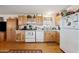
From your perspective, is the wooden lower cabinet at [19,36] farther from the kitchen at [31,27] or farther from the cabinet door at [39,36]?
the cabinet door at [39,36]

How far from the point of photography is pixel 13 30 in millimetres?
8367

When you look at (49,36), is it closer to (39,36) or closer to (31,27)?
(39,36)

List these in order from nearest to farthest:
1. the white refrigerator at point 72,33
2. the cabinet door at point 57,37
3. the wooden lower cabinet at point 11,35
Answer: the white refrigerator at point 72,33, the cabinet door at point 57,37, the wooden lower cabinet at point 11,35

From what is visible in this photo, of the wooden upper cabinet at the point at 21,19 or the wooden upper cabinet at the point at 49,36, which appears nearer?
the wooden upper cabinet at the point at 49,36

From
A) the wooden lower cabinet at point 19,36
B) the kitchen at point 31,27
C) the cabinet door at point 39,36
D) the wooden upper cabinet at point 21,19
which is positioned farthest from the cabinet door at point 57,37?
the wooden upper cabinet at point 21,19

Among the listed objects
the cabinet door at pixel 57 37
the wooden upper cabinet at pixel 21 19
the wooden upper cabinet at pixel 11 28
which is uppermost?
the wooden upper cabinet at pixel 21 19

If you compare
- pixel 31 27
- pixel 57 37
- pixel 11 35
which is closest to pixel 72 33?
pixel 57 37

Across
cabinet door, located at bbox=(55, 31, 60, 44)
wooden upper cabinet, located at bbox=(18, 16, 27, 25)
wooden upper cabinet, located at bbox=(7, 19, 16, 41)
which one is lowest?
cabinet door, located at bbox=(55, 31, 60, 44)

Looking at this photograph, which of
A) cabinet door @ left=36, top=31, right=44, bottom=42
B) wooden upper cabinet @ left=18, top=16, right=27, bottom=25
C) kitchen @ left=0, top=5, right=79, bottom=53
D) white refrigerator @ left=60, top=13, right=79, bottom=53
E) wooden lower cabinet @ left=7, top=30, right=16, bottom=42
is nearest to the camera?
white refrigerator @ left=60, top=13, right=79, bottom=53

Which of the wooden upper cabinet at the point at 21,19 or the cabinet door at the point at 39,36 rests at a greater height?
the wooden upper cabinet at the point at 21,19

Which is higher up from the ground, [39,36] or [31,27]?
[31,27]

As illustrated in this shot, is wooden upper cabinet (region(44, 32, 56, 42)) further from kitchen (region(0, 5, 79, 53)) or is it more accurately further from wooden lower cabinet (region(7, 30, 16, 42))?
wooden lower cabinet (region(7, 30, 16, 42))

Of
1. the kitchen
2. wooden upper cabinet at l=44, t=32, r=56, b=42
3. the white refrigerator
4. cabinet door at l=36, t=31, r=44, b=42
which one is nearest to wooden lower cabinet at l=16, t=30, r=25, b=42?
the kitchen
